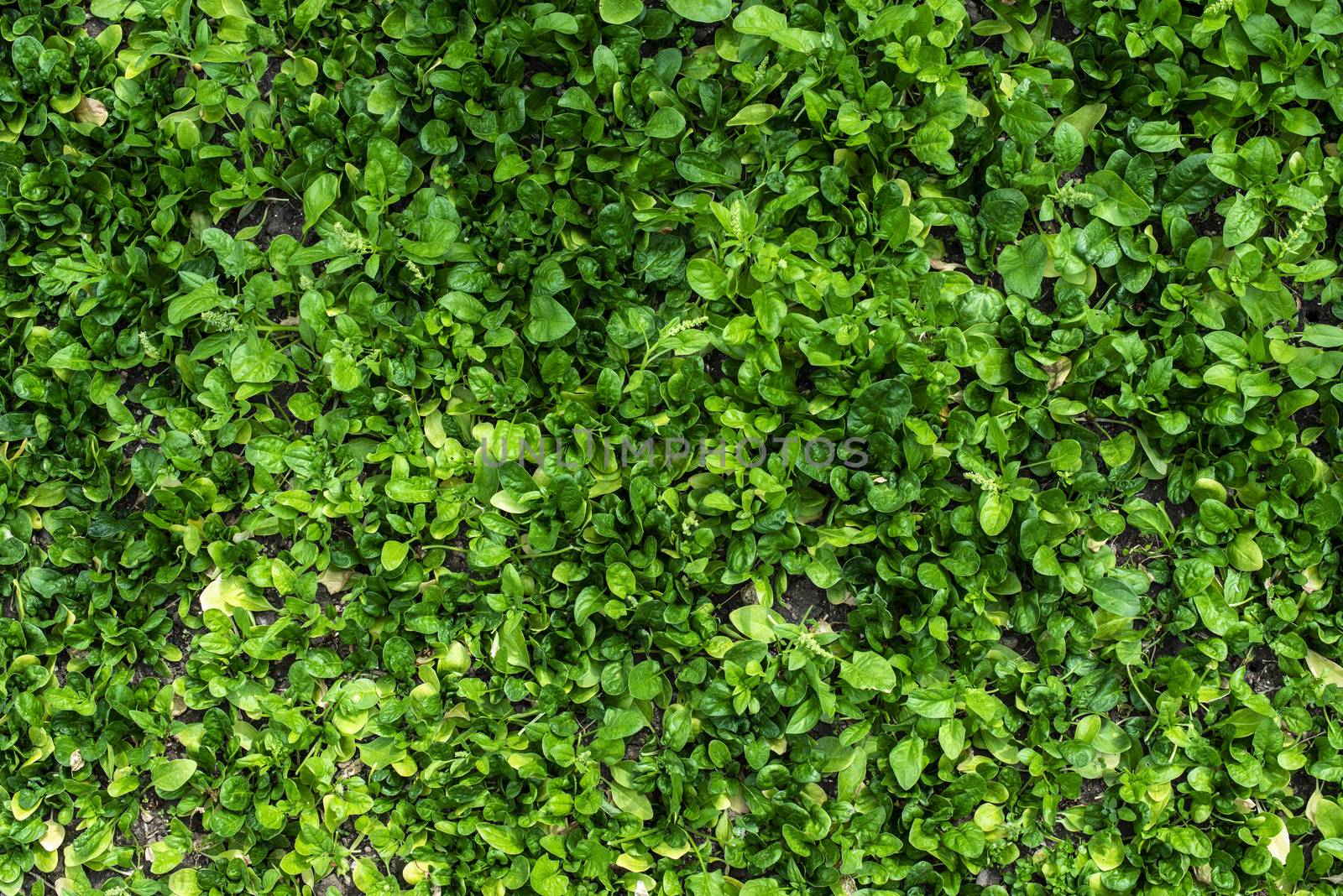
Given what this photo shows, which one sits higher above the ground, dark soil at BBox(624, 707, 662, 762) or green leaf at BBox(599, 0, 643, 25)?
green leaf at BBox(599, 0, 643, 25)

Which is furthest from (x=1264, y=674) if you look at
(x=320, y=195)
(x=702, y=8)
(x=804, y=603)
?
(x=320, y=195)

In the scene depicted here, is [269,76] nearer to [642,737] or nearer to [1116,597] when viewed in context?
[642,737]

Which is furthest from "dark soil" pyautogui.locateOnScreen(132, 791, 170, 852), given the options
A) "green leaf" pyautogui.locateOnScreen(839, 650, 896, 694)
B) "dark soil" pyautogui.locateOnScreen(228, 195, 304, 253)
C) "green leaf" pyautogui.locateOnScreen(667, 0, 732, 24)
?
"green leaf" pyautogui.locateOnScreen(667, 0, 732, 24)

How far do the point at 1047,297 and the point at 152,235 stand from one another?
2.50 m

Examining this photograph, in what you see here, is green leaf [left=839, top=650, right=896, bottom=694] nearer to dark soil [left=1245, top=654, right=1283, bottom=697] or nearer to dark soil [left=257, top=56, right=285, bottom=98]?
dark soil [left=1245, top=654, right=1283, bottom=697]

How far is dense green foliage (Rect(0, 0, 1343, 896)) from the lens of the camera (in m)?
Answer: 2.52

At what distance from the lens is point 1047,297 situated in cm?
271

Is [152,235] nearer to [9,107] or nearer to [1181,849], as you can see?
[9,107]

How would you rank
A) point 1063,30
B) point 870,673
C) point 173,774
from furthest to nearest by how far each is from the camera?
1. point 1063,30
2. point 173,774
3. point 870,673

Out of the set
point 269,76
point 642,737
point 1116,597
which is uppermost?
point 269,76

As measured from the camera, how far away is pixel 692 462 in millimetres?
2588

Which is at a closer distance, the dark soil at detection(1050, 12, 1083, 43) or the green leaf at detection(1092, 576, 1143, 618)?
the green leaf at detection(1092, 576, 1143, 618)

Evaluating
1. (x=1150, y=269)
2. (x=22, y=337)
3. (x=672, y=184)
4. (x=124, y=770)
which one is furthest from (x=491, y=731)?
(x=1150, y=269)

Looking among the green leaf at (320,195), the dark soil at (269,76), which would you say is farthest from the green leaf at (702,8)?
the dark soil at (269,76)
